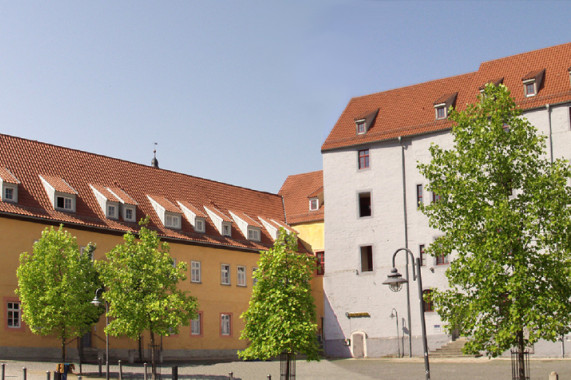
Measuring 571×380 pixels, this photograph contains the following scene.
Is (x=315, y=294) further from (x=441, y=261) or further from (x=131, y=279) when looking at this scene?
(x=131, y=279)

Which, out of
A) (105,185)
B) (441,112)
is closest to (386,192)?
(441,112)

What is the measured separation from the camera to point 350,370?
40.5 metres

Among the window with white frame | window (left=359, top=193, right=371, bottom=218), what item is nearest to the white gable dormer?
the window with white frame

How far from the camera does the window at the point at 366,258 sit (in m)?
50.0

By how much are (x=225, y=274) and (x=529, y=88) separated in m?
21.6

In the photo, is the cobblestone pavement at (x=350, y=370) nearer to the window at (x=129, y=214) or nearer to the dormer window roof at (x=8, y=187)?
the dormer window roof at (x=8, y=187)

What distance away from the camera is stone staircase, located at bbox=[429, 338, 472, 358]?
43381 mm

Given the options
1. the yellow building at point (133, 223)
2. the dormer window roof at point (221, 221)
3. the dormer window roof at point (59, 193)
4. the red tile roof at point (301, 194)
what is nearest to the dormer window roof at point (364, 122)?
the red tile roof at point (301, 194)

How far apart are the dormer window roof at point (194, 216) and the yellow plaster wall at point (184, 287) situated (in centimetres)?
138

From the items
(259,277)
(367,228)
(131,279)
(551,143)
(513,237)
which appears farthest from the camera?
(367,228)

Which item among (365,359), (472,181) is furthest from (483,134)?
(365,359)

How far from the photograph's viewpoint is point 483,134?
87.6ft

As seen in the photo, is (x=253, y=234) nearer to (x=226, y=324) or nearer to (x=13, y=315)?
(x=226, y=324)

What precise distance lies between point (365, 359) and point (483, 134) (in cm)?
2385
